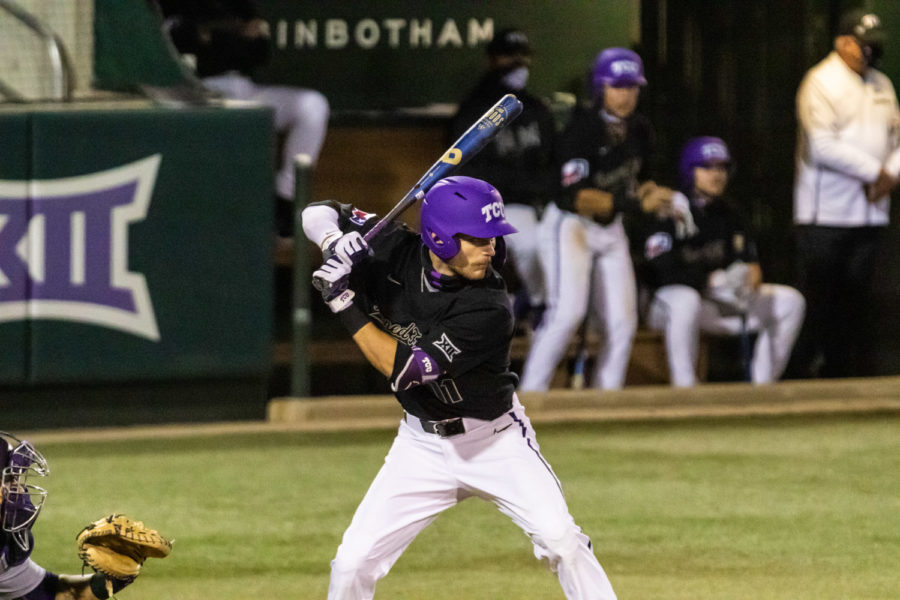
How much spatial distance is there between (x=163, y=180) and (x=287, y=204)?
1408mm

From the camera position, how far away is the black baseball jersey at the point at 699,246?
9789 millimetres

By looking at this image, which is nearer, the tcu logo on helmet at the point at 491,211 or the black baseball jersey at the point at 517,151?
the tcu logo on helmet at the point at 491,211

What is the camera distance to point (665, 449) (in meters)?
8.63

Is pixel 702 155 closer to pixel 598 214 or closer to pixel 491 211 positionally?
pixel 598 214

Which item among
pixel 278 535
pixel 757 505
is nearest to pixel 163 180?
pixel 278 535

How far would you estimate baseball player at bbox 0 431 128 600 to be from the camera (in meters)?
4.33

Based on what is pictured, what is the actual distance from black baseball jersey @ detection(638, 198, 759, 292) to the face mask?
4.02 ft

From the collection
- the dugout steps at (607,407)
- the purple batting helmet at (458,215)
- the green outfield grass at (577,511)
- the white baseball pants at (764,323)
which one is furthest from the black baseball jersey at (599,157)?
the purple batting helmet at (458,215)

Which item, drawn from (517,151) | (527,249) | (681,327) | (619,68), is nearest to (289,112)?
(517,151)

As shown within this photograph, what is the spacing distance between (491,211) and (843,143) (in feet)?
18.5

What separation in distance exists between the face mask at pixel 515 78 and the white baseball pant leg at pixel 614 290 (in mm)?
1041

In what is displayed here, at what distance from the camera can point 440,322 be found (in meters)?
4.75

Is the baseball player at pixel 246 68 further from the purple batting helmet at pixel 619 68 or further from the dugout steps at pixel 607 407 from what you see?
the purple batting helmet at pixel 619 68

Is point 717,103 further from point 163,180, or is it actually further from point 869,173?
point 163,180
